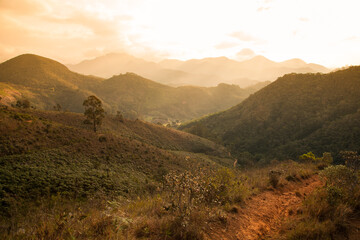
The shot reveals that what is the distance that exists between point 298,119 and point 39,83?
186 meters

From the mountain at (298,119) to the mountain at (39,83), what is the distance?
103314mm

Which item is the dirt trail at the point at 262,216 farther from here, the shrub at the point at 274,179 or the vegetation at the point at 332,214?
the vegetation at the point at 332,214

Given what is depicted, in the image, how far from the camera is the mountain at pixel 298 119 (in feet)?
217

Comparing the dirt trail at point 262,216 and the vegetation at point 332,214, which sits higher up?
the vegetation at point 332,214

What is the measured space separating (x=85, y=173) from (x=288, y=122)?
96.0 metres

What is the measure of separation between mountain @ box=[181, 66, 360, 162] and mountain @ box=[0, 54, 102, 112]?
10331cm

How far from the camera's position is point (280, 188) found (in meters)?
8.99

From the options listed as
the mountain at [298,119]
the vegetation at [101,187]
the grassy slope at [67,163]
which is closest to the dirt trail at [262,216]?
the vegetation at [101,187]

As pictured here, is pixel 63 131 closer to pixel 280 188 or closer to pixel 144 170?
pixel 144 170

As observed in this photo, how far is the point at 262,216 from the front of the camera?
6.20 m

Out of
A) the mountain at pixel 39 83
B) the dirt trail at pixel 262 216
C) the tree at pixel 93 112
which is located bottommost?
the dirt trail at pixel 262 216

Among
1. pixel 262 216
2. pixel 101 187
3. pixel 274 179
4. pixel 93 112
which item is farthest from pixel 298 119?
pixel 262 216

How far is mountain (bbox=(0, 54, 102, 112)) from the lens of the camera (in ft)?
385

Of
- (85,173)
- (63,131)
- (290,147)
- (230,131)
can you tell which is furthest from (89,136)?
(230,131)
